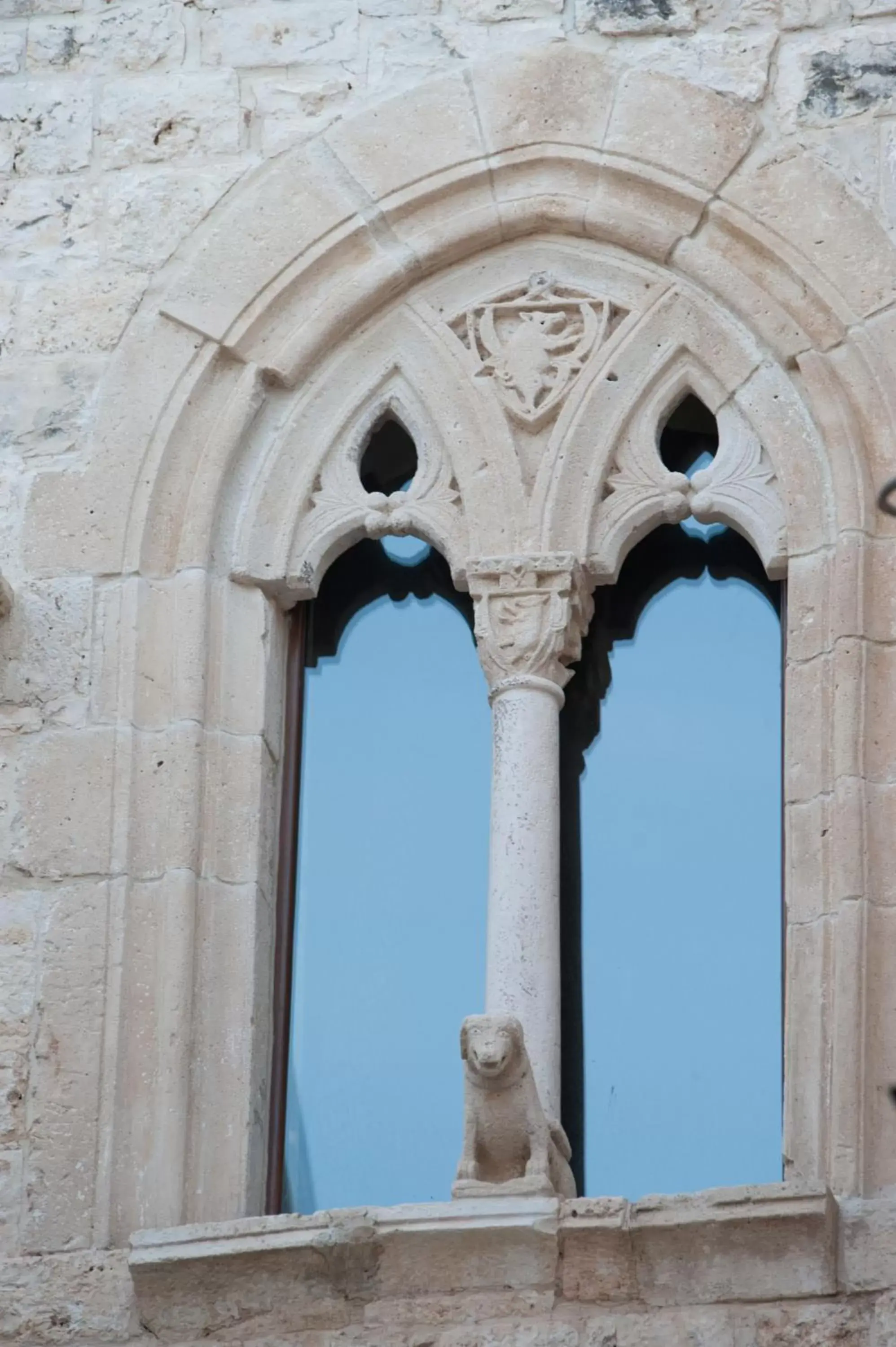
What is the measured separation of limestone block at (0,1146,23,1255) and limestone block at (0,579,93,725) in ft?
3.25

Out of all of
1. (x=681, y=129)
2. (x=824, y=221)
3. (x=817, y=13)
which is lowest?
(x=824, y=221)

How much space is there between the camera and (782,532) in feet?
27.1

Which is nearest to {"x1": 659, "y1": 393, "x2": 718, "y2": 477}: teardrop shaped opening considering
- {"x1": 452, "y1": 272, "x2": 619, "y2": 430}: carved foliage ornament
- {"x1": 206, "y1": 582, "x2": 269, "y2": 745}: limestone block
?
{"x1": 452, "y1": 272, "x2": 619, "y2": 430}: carved foliage ornament

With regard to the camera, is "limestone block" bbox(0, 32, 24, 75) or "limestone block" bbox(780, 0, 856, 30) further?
"limestone block" bbox(0, 32, 24, 75)

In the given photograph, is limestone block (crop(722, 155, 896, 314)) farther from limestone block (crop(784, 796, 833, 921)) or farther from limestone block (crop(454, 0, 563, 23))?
limestone block (crop(784, 796, 833, 921))

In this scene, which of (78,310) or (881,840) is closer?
(881,840)

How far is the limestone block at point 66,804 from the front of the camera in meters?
8.10

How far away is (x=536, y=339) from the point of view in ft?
28.1

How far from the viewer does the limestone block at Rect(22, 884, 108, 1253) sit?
778 centimetres

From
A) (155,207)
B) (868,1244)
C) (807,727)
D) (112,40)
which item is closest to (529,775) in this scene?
(807,727)

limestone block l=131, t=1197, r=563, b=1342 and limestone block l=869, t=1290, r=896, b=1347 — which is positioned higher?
limestone block l=131, t=1197, r=563, b=1342

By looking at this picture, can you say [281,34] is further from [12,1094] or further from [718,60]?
[12,1094]

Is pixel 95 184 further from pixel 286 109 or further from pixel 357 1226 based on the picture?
pixel 357 1226

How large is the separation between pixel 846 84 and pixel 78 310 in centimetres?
184
